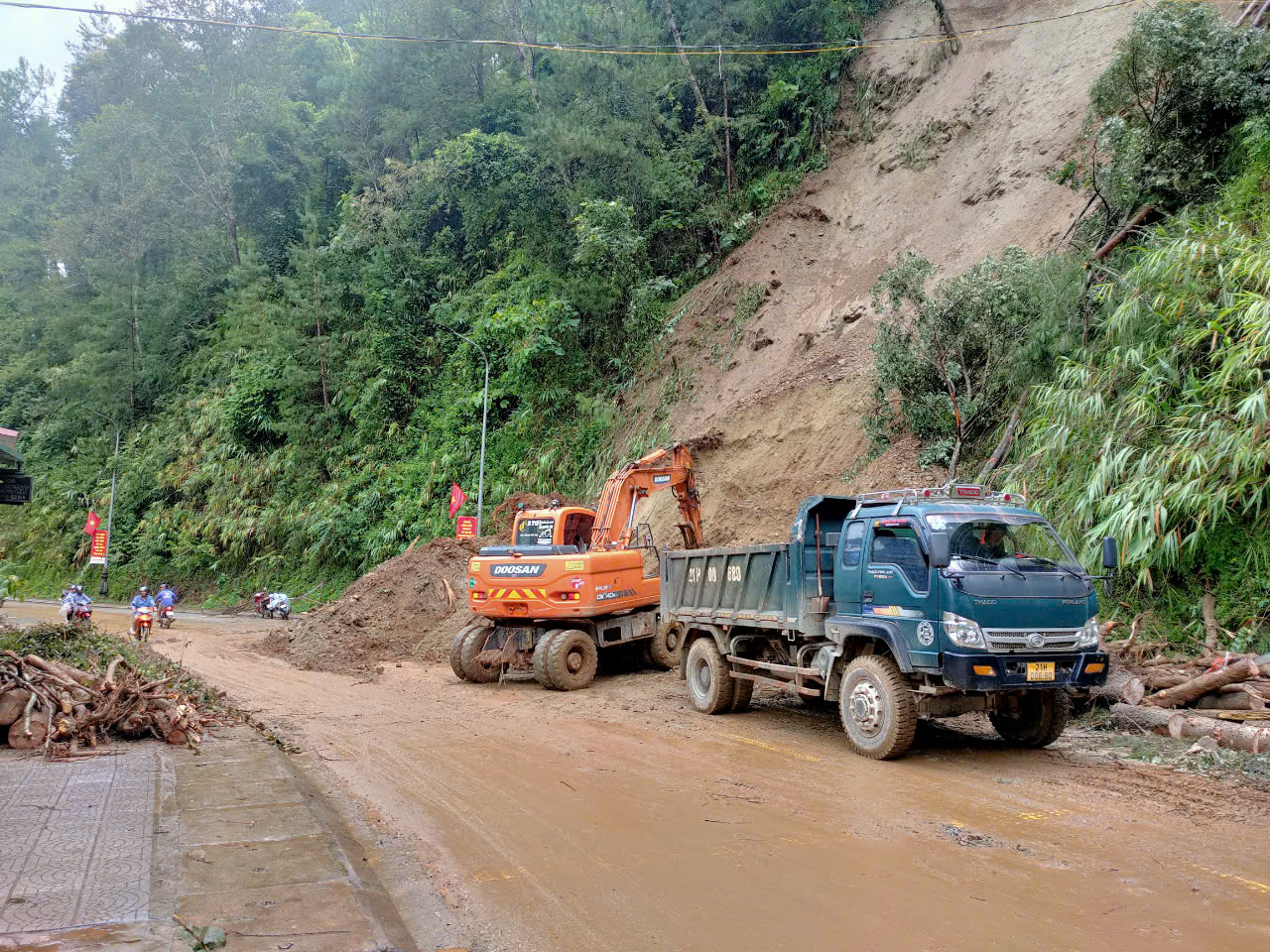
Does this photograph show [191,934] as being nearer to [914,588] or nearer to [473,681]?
[914,588]

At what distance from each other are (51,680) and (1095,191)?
1841 centimetres

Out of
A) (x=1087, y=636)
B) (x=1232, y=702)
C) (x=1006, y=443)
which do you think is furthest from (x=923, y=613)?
(x=1006, y=443)

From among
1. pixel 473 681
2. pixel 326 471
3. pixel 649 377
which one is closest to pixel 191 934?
pixel 473 681

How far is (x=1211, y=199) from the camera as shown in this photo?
595 inches

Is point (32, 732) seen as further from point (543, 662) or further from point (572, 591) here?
point (572, 591)

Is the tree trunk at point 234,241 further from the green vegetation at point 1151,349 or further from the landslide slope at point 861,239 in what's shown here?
the green vegetation at point 1151,349

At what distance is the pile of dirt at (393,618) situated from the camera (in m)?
18.0

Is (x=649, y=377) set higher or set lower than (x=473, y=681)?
higher

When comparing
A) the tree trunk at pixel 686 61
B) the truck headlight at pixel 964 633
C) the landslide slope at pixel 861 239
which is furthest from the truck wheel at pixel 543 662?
the tree trunk at pixel 686 61

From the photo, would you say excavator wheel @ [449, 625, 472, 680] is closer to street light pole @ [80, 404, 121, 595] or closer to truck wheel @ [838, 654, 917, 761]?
truck wheel @ [838, 654, 917, 761]

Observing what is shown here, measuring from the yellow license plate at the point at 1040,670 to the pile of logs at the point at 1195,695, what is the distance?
5.46ft

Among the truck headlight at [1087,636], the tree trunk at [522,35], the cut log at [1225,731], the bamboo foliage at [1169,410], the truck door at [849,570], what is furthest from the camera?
the tree trunk at [522,35]

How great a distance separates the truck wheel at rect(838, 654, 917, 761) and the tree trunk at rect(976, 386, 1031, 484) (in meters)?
7.21

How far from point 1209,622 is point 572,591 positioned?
8.32 metres
